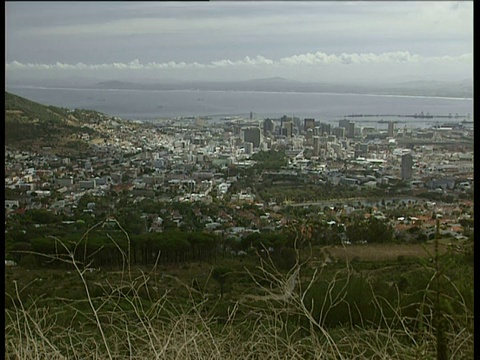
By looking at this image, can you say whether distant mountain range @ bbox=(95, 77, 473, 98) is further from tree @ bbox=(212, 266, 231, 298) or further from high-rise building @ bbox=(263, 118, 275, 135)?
tree @ bbox=(212, 266, 231, 298)

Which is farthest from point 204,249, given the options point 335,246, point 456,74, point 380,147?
point 456,74

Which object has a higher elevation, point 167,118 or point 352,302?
point 167,118

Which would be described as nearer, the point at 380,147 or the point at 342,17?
the point at 342,17

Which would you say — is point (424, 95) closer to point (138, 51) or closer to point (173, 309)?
point (138, 51)

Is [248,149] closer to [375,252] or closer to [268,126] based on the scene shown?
[268,126]

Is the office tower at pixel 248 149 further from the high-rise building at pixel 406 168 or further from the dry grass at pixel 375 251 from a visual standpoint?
Result: the high-rise building at pixel 406 168

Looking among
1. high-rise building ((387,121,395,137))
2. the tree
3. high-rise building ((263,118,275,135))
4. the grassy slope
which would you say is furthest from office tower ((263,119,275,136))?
the grassy slope

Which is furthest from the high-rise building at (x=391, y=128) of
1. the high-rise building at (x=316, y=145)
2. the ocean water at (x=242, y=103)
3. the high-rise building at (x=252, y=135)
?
the high-rise building at (x=252, y=135)
